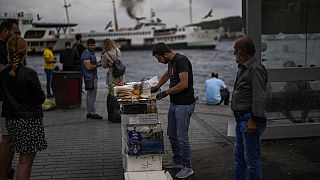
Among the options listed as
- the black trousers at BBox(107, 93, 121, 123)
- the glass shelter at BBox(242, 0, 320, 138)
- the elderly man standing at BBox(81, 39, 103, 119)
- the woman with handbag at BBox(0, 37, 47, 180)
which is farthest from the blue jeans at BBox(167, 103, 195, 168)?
the elderly man standing at BBox(81, 39, 103, 119)

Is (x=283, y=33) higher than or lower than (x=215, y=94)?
higher

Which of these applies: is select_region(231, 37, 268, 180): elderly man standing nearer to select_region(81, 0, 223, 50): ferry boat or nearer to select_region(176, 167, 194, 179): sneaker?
select_region(176, 167, 194, 179): sneaker

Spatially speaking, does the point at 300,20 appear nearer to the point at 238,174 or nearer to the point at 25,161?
the point at 238,174

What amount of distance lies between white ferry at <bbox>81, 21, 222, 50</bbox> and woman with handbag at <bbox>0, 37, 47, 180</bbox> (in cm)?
9870

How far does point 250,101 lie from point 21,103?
2362 mm

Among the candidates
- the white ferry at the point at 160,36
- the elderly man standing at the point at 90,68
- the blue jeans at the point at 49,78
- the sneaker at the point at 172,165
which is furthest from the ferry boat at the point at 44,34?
the sneaker at the point at 172,165

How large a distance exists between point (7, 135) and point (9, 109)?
0.56 meters

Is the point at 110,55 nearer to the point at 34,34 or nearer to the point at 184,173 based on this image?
the point at 184,173

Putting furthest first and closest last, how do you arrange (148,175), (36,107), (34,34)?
(34,34) → (148,175) → (36,107)

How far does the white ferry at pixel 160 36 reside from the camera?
105062 millimetres

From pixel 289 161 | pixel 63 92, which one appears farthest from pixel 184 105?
pixel 63 92

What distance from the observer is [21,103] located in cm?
475

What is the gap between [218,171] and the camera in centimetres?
607

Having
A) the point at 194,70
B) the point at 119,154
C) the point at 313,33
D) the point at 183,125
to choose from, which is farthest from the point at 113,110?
the point at 194,70
